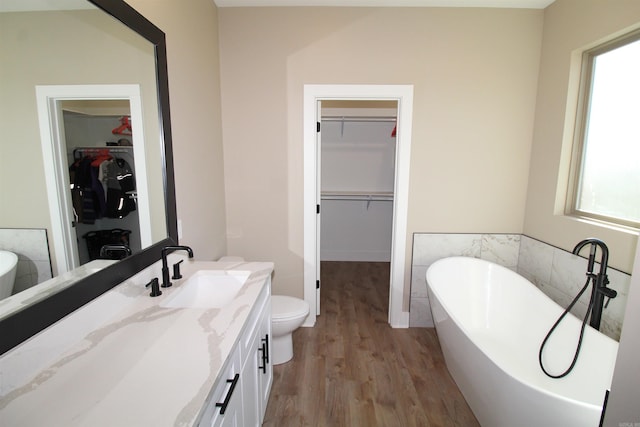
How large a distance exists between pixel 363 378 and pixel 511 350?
1045mm

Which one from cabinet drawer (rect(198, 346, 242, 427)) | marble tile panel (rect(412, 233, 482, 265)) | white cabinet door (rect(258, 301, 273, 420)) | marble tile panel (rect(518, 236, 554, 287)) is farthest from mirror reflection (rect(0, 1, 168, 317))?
marble tile panel (rect(518, 236, 554, 287))

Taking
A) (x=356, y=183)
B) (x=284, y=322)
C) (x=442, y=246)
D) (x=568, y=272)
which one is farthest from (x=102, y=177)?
(x=356, y=183)

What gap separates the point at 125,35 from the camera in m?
1.29

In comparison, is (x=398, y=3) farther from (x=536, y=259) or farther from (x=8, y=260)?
(x=8, y=260)

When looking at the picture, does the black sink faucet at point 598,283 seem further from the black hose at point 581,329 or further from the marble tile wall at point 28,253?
the marble tile wall at point 28,253

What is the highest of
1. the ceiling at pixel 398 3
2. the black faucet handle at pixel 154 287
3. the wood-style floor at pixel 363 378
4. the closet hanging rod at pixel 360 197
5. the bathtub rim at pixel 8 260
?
the ceiling at pixel 398 3

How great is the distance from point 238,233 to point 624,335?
253 cm

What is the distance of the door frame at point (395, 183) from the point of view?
2467 millimetres

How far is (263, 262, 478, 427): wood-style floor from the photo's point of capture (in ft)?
5.85

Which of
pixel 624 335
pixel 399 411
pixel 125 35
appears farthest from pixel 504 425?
pixel 125 35

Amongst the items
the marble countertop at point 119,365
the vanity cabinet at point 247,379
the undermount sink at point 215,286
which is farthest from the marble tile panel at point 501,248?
the marble countertop at point 119,365

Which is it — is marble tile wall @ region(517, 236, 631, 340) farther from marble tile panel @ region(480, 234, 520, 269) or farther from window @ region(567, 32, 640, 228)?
window @ region(567, 32, 640, 228)

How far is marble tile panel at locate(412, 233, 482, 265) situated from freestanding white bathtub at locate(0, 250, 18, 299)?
2.50 metres

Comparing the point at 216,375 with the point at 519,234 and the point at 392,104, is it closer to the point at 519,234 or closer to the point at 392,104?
the point at 519,234
